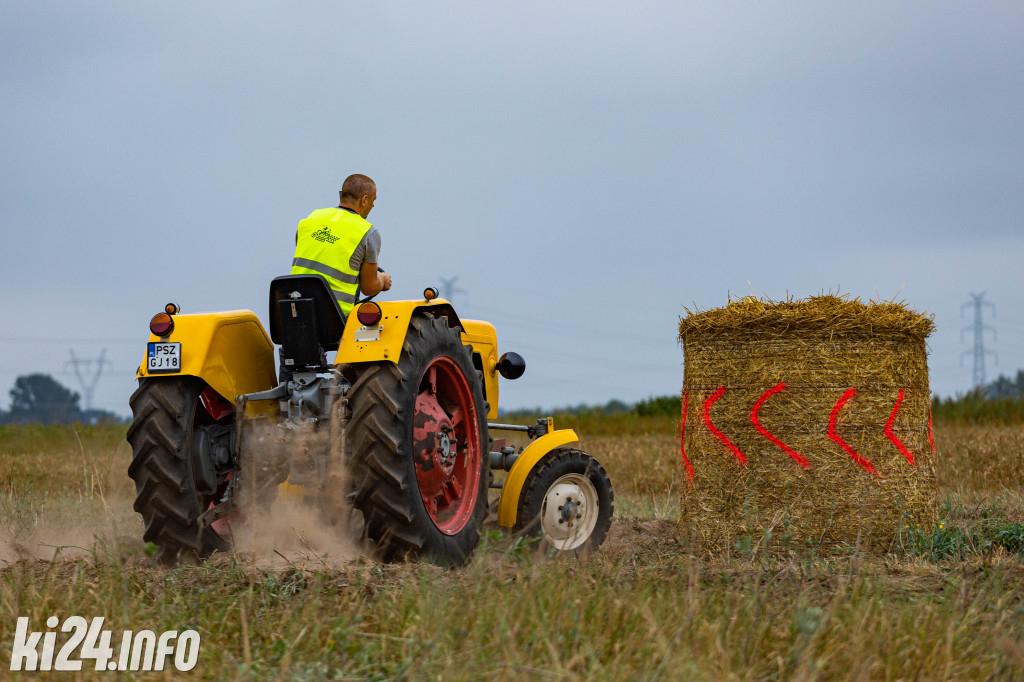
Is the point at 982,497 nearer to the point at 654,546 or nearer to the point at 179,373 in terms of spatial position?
the point at 654,546

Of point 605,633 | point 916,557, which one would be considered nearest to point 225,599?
point 605,633

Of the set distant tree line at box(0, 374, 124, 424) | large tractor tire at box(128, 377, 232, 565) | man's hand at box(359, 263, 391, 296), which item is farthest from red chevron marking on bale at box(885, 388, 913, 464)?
distant tree line at box(0, 374, 124, 424)

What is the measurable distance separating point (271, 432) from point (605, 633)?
2.52m

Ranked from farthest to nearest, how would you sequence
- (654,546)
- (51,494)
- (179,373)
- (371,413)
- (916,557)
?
(51,494)
(654,546)
(916,557)
(179,373)
(371,413)

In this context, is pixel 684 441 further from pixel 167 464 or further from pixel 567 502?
pixel 167 464

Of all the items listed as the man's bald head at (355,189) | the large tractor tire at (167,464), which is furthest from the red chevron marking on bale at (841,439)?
the large tractor tire at (167,464)

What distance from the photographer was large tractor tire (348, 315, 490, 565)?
4.68m

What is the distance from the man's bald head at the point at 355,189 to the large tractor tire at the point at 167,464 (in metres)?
1.43

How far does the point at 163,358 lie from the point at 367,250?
50.0 inches

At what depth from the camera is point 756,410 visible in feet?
19.2

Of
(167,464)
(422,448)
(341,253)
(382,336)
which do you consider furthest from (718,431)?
(167,464)

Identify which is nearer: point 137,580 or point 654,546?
point 137,580

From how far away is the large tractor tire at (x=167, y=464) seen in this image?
4996 millimetres

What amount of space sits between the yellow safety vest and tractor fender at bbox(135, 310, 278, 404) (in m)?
0.49
